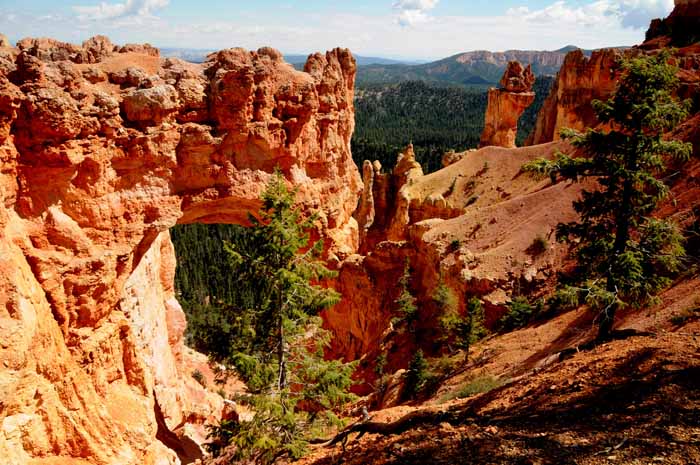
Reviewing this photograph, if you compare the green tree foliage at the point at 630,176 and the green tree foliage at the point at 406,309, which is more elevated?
the green tree foliage at the point at 630,176

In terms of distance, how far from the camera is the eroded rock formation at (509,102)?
196ft

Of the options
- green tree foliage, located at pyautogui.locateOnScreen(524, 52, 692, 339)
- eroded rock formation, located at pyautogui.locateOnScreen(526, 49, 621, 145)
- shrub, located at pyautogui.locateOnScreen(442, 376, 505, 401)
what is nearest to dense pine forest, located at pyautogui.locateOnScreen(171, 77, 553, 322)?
shrub, located at pyautogui.locateOnScreen(442, 376, 505, 401)

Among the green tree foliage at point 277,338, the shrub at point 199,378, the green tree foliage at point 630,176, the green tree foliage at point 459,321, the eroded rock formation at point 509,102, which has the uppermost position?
the eroded rock formation at point 509,102

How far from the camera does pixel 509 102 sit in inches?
2361

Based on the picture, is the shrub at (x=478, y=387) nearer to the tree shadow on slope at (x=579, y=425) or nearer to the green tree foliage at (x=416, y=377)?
the green tree foliage at (x=416, y=377)

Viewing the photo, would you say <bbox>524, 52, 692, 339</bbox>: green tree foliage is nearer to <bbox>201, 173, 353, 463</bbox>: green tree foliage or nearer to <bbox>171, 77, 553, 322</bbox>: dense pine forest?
<bbox>201, 173, 353, 463</bbox>: green tree foliage

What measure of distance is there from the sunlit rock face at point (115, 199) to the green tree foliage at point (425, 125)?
68860 millimetres

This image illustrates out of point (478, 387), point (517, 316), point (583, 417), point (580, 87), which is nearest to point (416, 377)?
point (478, 387)

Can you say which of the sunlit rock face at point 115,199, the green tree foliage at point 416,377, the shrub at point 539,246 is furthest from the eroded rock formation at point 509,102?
the green tree foliage at point 416,377

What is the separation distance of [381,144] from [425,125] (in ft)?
166

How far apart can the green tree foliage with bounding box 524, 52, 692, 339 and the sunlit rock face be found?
39.0ft

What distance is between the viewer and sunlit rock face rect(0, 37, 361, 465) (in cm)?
1186

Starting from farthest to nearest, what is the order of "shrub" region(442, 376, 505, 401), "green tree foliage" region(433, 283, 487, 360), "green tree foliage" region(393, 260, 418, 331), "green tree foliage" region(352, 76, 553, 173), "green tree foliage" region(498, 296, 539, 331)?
"green tree foliage" region(352, 76, 553, 173) → "green tree foliage" region(393, 260, 418, 331) → "green tree foliage" region(498, 296, 539, 331) → "green tree foliage" region(433, 283, 487, 360) → "shrub" region(442, 376, 505, 401)

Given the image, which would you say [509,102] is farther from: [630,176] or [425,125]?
[425,125]
